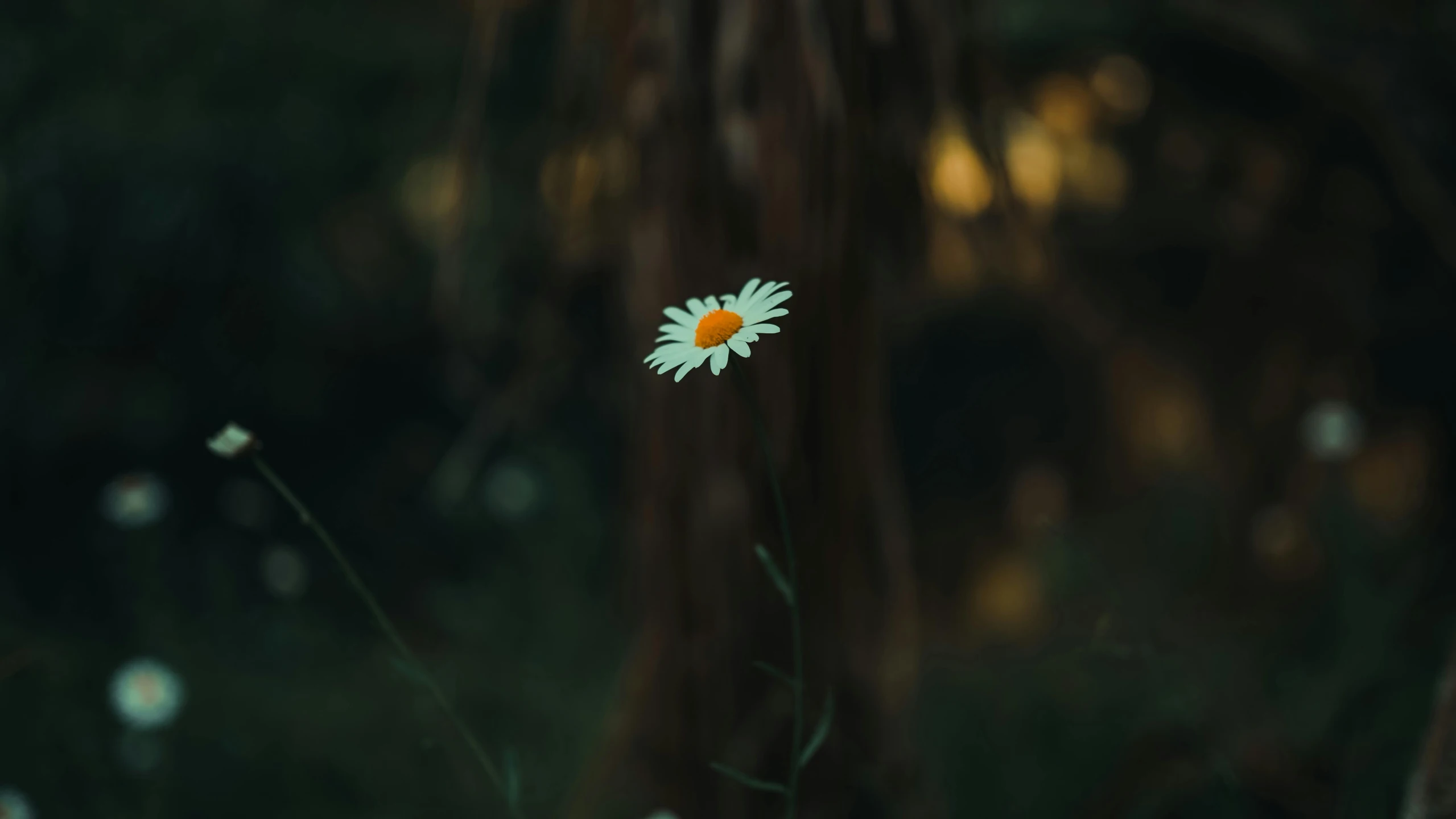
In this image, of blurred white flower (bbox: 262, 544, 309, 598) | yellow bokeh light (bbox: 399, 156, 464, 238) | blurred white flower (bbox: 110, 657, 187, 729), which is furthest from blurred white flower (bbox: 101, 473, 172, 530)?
yellow bokeh light (bbox: 399, 156, 464, 238)

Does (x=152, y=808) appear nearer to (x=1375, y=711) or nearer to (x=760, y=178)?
(x=760, y=178)

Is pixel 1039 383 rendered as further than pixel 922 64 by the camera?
Yes

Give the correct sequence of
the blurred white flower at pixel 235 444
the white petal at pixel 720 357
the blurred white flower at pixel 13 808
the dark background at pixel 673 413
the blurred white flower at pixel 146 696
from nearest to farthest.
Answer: the white petal at pixel 720 357 → the blurred white flower at pixel 235 444 → the dark background at pixel 673 413 → the blurred white flower at pixel 13 808 → the blurred white flower at pixel 146 696

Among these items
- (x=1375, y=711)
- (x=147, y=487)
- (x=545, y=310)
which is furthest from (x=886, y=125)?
(x=147, y=487)

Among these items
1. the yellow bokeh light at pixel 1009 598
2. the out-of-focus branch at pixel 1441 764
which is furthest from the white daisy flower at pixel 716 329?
the yellow bokeh light at pixel 1009 598

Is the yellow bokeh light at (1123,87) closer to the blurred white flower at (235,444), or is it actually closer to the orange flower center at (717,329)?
the orange flower center at (717,329)

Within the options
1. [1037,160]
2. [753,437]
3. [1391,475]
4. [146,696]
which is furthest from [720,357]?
[1391,475]
